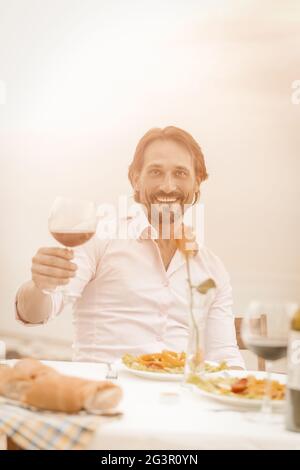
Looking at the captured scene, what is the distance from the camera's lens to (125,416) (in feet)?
3.44

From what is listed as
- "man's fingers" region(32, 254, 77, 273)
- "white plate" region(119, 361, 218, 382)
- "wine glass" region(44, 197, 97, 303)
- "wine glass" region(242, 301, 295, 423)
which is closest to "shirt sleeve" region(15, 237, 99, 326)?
"man's fingers" region(32, 254, 77, 273)

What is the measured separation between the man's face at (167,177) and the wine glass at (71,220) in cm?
90

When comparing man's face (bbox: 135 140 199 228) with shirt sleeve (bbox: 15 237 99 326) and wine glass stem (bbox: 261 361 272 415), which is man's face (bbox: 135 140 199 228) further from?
wine glass stem (bbox: 261 361 272 415)

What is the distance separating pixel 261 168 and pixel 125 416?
226 cm

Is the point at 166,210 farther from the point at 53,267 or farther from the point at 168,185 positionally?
the point at 53,267

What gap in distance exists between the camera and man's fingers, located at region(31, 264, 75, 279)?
1.65 meters

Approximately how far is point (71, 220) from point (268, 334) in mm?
584

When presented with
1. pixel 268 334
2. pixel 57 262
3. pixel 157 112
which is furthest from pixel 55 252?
pixel 157 112

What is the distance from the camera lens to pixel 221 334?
6.76 ft

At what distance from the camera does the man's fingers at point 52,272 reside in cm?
165

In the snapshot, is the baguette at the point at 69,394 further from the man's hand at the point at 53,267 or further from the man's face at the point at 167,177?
the man's face at the point at 167,177

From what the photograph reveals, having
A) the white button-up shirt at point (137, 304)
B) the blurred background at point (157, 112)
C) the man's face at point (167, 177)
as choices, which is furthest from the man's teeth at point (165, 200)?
the blurred background at point (157, 112)

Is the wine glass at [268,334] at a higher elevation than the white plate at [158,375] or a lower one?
higher

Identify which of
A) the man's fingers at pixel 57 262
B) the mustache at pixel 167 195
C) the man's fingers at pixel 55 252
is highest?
the mustache at pixel 167 195
